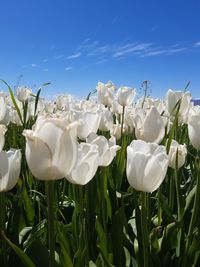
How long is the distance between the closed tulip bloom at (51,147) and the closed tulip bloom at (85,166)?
0.29m

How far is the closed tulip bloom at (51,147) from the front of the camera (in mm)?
1048

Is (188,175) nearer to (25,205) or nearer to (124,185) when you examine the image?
(124,185)

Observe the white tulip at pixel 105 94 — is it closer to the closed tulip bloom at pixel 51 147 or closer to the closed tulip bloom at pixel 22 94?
the closed tulip bloom at pixel 22 94

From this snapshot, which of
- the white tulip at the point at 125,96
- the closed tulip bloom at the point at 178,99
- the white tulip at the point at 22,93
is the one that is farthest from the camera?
the white tulip at the point at 22,93

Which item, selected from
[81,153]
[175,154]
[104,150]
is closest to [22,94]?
[175,154]

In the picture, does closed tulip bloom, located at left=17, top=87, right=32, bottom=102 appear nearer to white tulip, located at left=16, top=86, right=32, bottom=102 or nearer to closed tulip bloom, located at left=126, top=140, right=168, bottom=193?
white tulip, located at left=16, top=86, right=32, bottom=102

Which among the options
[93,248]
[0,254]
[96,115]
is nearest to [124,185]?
[96,115]

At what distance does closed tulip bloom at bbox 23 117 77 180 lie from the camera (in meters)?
1.05

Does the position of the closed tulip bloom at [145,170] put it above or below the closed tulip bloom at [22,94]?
below

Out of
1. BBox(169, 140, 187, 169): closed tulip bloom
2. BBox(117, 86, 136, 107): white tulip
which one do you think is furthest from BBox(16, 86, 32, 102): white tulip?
BBox(169, 140, 187, 169): closed tulip bloom

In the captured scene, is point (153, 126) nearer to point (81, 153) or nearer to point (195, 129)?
point (195, 129)

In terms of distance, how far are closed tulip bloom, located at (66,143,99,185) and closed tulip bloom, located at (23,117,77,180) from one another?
0.96 ft

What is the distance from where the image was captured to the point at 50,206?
3.46 ft

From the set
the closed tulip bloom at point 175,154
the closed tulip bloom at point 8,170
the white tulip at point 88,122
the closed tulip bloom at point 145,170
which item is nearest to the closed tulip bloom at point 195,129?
the closed tulip bloom at point 175,154
